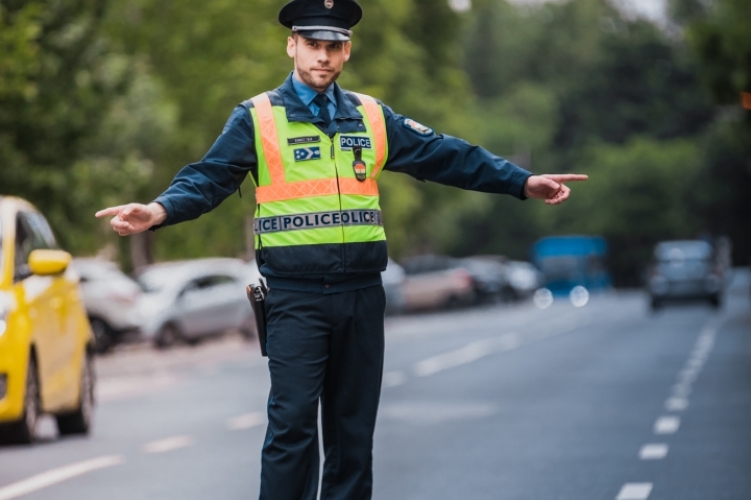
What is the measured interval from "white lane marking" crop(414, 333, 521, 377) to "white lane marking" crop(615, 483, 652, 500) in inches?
444

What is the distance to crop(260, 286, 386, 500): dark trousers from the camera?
5430mm

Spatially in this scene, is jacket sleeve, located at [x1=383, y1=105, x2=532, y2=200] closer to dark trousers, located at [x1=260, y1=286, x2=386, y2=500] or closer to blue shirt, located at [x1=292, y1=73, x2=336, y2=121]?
blue shirt, located at [x1=292, y1=73, x2=336, y2=121]

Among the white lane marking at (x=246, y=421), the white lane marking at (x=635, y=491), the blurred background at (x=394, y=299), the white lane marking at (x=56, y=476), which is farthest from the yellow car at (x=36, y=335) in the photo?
the white lane marking at (x=635, y=491)

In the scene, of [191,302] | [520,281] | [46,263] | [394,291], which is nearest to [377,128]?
[46,263]

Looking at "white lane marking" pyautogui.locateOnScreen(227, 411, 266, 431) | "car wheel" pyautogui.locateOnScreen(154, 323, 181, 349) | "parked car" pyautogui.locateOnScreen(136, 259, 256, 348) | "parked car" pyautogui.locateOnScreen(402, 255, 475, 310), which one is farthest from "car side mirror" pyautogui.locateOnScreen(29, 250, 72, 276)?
"parked car" pyautogui.locateOnScreen(402, 255, 475, 310)

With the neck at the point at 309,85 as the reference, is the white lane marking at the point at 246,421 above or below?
below

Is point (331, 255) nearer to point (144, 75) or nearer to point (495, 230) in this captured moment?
point (144, 75)

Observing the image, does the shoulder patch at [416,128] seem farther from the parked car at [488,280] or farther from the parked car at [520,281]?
the parked car at [520,281]

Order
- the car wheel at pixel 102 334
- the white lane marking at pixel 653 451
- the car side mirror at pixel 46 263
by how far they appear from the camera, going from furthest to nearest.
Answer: the car wheel at pixel 102 334, the car side mirror at pixel 46 263, the white lane marking at pixel 653 451

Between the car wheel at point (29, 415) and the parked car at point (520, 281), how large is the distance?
1940 inches

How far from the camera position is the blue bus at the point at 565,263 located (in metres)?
78.9

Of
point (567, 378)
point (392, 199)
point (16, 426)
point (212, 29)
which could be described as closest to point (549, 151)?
point (392, 199)

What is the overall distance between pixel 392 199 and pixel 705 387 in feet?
95.0

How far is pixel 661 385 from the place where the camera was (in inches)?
674
